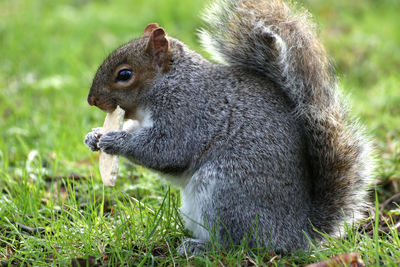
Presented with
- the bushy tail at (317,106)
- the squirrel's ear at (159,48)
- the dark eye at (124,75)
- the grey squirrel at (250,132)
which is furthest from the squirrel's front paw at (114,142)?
the bushy tail at (317,106)

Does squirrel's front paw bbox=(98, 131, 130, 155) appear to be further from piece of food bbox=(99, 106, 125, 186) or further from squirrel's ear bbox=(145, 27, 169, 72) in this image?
squirrel's ear bbox=(145, 27, 169, 72)

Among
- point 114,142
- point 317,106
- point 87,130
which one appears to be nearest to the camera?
point 317,106

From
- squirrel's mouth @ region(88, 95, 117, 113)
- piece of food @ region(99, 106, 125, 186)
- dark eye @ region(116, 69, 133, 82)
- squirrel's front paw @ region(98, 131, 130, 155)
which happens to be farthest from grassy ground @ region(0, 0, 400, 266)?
dark eye @ region(116, 69, 133, 82)

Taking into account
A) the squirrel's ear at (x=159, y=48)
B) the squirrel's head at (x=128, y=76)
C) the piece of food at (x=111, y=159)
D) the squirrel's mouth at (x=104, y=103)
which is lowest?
the piece of food at (x=111, y=159)

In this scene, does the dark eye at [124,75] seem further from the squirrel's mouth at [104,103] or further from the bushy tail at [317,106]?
the bushy tail at [317,106]

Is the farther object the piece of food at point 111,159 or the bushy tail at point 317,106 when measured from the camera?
the piece of food at point 111,159

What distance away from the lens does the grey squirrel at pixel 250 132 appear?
2.03m

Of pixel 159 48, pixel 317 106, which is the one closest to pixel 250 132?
pixel 317 106

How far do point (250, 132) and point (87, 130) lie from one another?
1.57 m

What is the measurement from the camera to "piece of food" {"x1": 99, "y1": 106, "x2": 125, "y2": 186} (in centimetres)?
219

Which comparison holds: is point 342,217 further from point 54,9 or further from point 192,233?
point 54,9

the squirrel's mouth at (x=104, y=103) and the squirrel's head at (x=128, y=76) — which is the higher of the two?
the squirrel's head at (x=128, y=76)

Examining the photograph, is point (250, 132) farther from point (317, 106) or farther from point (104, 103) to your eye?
point (104, 103)

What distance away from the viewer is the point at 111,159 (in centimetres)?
226
